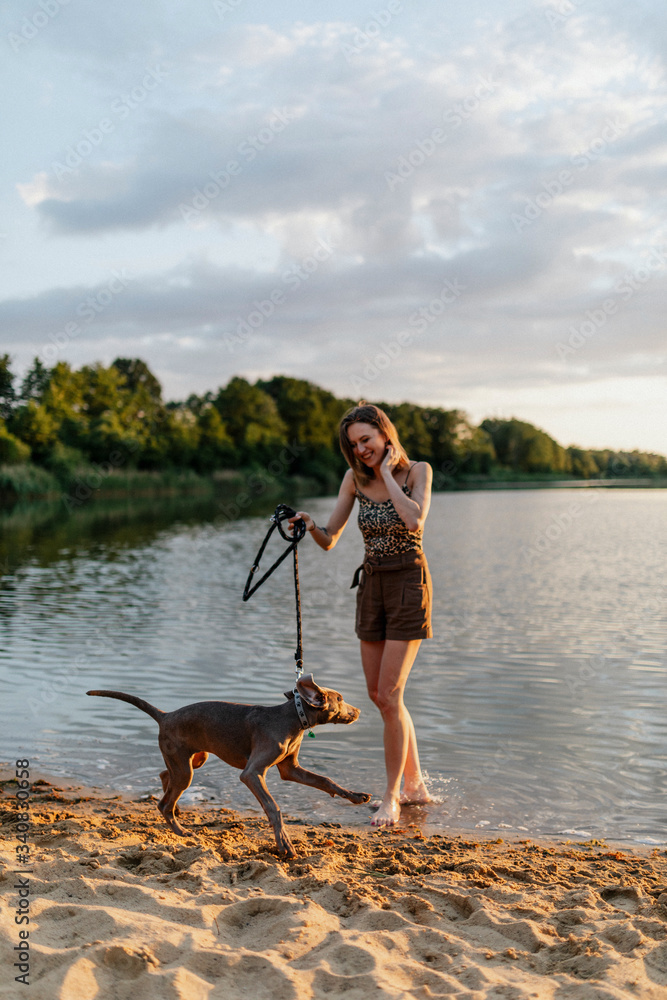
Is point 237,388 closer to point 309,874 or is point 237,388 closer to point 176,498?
point 176,498

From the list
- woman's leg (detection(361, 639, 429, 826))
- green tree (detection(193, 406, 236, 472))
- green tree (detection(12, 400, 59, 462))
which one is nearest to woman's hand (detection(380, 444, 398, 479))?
woman's leg (detection(361, 639, 429, 826))

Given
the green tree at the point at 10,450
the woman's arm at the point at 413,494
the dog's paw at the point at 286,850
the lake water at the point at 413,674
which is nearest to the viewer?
the dog's paw at the point at 286,850

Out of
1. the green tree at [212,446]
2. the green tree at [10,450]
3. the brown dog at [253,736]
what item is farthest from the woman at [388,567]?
the green tree at [212,446]

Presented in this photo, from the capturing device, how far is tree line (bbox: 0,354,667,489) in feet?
193

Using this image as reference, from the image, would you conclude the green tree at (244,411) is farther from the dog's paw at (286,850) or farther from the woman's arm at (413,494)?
the dog's paw at (286,850)

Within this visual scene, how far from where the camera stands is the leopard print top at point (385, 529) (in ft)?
16.5

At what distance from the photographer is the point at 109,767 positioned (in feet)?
20.0

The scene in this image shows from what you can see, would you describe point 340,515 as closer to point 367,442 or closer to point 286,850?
point 367,442

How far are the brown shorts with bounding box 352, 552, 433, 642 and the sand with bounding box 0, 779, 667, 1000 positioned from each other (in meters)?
1.20

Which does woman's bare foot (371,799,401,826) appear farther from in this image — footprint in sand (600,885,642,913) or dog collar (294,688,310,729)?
→ footprint in sand (600,885,642,913)

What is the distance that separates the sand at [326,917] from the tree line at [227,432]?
4982 centimetres

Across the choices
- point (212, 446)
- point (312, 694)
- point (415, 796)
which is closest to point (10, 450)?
point (212, 446)

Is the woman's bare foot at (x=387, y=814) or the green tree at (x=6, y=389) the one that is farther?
the green tree at (x=6, y=389)

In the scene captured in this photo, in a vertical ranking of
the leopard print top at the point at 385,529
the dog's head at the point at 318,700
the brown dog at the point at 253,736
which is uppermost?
the leopard print top at the point at 385,529
